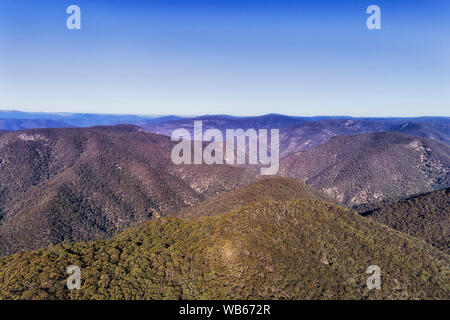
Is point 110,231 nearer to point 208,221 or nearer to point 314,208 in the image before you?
point 208,221

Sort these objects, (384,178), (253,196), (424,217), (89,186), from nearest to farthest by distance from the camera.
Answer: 1. (424,217)
2. (253,196)
3. (89,186)
4. (384,178)

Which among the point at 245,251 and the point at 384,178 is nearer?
the point at 245,251

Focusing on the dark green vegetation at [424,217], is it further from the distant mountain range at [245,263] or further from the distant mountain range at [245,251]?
the distant mountain range at [245,263]

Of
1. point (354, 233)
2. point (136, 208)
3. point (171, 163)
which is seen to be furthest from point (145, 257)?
point (171, 163)

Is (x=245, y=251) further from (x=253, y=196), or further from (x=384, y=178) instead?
(x=384, y=178)

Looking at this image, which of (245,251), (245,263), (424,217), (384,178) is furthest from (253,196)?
(384,178)

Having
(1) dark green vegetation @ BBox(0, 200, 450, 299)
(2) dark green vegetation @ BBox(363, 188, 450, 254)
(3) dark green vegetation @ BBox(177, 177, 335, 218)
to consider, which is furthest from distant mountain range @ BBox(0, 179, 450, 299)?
(3) dark green vegetation @ BBox(177, 177, 335, 218)

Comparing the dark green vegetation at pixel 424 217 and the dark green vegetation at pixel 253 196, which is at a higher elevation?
the dark green vegetation at pixel 253 196

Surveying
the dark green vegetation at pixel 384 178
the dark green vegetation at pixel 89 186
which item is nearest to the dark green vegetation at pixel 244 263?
the dark green vegetation at pixel 89 186
